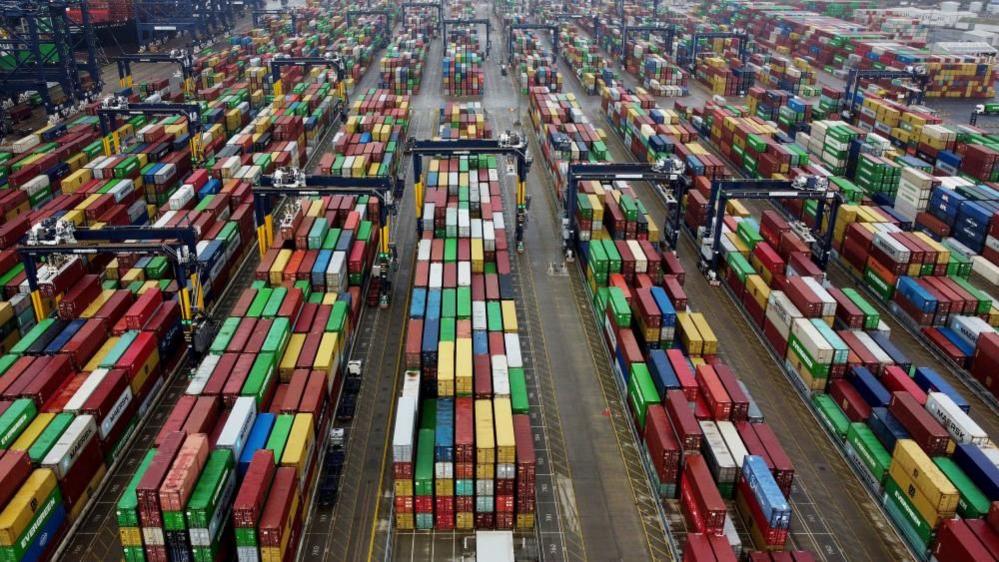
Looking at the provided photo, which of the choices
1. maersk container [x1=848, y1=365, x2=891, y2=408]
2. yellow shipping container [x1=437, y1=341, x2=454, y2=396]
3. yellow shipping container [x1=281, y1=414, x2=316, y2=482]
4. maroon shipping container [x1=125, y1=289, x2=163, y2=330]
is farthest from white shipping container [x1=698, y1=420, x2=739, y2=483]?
maroon shipping container [x1=125, y1=289, x2=163, y2=330]

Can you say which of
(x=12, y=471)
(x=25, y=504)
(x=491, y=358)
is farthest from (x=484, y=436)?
(x=12, y=471)

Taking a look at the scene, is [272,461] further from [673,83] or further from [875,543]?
[673,83]

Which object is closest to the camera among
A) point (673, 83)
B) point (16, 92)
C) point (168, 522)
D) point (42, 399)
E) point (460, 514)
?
point (168, 522)

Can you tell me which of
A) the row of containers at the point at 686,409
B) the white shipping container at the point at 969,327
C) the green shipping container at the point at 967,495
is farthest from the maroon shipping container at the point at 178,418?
the white shipping container at the point at 969,327

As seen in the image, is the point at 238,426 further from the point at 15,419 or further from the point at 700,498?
the point at 700,498

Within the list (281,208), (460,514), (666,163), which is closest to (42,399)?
(460,514)

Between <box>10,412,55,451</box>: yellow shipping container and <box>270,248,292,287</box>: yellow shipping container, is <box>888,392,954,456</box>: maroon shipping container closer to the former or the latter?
<box>270,248,292,287</box>: yellow shipping container

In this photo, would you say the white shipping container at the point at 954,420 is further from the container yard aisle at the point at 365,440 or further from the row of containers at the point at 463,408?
the container yard aisle at the point at 365,440
